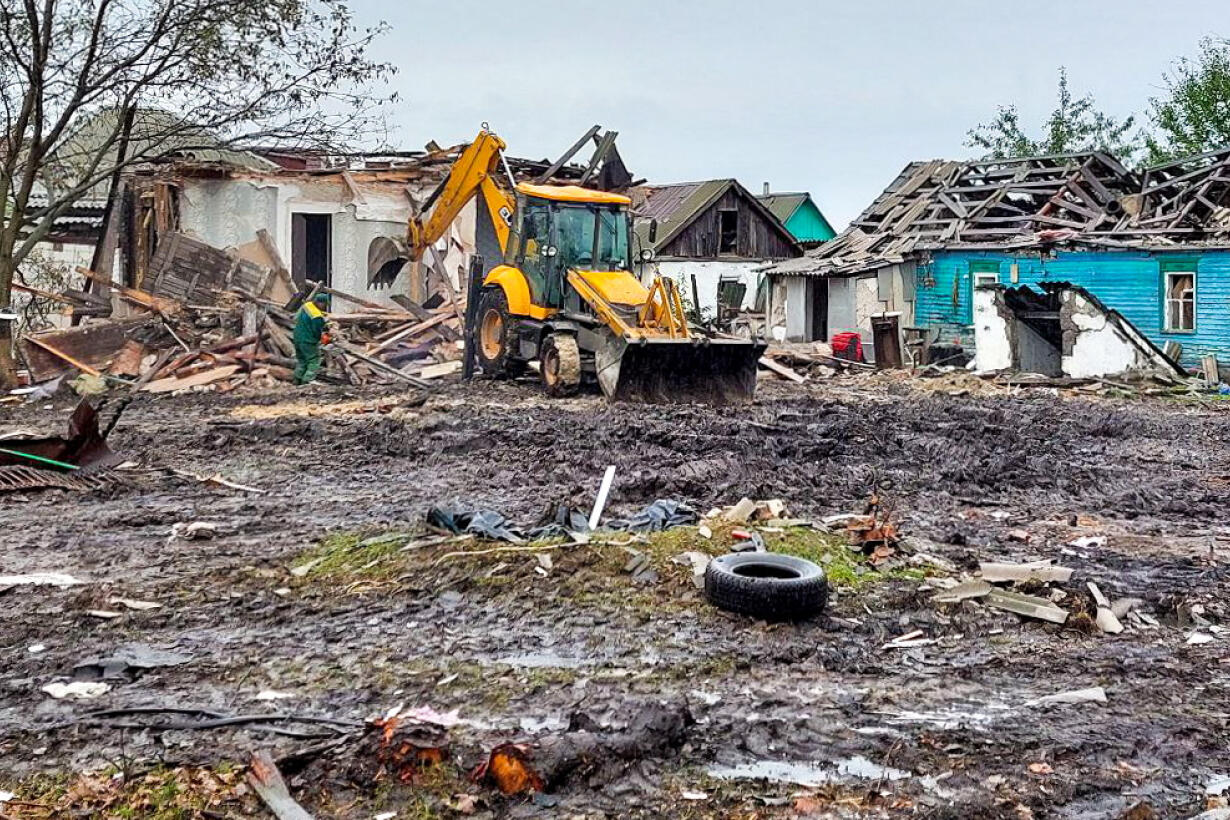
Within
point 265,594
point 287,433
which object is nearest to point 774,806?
point 265,594

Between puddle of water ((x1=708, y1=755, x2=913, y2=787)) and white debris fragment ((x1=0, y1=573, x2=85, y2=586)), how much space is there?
4.47 m

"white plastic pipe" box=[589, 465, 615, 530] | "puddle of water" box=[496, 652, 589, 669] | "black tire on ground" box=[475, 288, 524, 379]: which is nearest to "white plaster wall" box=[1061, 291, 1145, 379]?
"black tire on ground" box=[475, 288, 524, 379]

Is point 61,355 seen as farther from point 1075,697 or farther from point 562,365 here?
point 1075,697

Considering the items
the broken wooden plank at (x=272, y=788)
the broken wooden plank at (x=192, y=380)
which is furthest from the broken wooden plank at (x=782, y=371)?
the broken wooden plank at (x=272, y=788)

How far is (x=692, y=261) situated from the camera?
4434 centimetres

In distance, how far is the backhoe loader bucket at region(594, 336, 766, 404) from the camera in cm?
1583

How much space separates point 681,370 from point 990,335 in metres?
9.55

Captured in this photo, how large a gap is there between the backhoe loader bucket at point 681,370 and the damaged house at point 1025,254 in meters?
8.22

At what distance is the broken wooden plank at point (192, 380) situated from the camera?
17906 mm

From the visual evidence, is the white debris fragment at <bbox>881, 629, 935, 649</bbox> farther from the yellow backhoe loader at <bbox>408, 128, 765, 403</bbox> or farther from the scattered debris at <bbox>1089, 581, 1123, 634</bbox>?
the yellow backhoe loader at <bbox>408, 128, 765, 403</bbox>

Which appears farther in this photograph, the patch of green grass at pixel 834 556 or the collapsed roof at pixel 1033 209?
the collapsed roof at pixel 1033 209

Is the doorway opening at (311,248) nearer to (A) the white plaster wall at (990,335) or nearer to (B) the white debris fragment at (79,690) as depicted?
(A) the white plaster wall at (990,335)

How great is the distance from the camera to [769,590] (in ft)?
20.0

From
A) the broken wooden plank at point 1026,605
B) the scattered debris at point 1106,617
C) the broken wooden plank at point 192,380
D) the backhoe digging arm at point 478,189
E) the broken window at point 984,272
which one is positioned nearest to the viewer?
the scattered debris at point 1106,617
